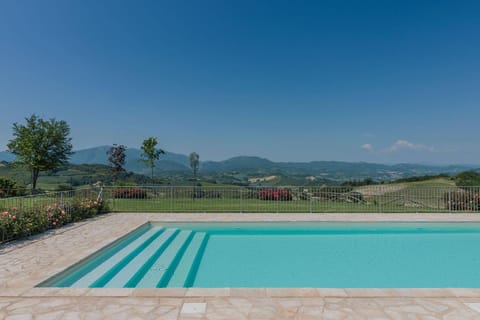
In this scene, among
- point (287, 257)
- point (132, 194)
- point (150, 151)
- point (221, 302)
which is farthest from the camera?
point (150, 151)

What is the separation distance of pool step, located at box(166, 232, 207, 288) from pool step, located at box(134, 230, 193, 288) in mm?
127

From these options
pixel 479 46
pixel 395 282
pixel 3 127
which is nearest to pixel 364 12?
pixel 479 46

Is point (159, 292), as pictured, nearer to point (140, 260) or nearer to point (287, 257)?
point (140, 260)

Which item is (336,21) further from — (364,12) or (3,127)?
(3,127)

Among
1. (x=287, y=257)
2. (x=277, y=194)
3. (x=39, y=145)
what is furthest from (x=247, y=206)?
(x=39, y=145)

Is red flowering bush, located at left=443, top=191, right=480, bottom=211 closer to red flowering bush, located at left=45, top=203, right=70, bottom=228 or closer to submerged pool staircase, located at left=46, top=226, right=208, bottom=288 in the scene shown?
submerged pool staircase, located at left=46, top=226, right=208, bottom=288

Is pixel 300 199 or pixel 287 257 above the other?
pixel 300 199

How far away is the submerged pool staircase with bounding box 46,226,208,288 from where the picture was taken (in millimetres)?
4066

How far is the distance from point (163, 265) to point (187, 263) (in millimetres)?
512

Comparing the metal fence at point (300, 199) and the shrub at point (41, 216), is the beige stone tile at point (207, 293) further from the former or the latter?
the metal fence at point (300, 199)

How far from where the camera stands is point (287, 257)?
5.96 metres

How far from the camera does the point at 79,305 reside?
9.54ft

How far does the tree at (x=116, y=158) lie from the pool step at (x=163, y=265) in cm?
1369

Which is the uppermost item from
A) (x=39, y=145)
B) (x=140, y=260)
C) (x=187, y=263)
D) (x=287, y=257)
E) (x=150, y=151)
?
(x=39, y=145)
